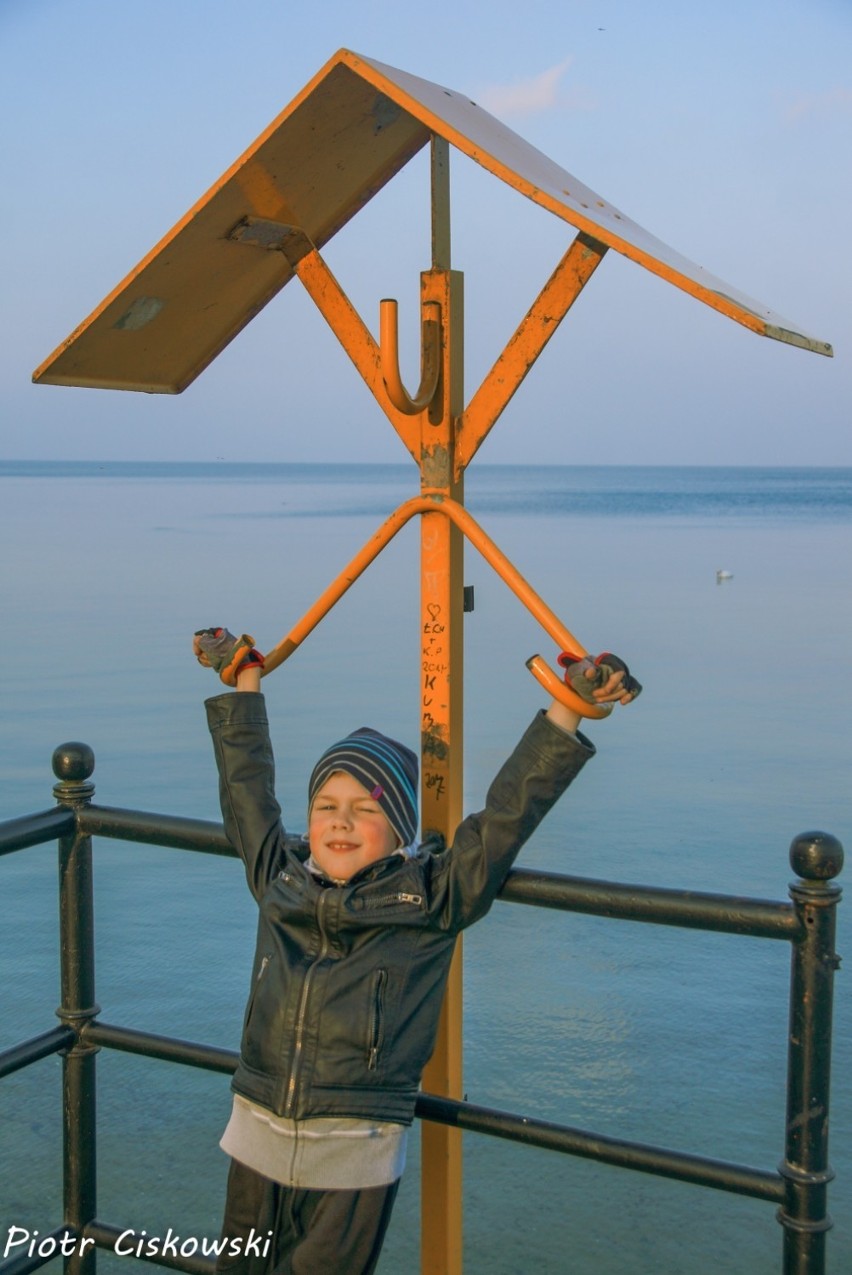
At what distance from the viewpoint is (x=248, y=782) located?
207 cm

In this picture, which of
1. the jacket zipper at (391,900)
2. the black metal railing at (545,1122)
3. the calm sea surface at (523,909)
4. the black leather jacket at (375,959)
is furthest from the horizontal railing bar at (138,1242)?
the calm sea surface at (523,909)

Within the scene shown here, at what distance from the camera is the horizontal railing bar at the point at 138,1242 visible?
2.12 metres

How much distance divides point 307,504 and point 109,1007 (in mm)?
29654

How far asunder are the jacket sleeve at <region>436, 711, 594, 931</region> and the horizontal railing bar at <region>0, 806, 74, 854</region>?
613 millimetres

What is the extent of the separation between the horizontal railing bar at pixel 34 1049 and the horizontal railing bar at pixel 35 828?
284mm

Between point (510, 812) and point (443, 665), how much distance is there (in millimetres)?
290

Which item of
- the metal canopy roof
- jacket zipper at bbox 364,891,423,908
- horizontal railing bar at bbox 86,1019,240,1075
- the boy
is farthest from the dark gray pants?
the metal canopy roof

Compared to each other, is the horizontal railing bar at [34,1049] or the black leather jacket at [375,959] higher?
the black leather jacket at [375,959]

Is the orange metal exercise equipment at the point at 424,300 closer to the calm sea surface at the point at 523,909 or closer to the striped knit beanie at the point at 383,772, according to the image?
the striped knit beanie at the point at 383,772

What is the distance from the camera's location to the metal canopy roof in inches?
69.9

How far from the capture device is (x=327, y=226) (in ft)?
7.33

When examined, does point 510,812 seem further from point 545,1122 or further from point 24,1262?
point 24,1262

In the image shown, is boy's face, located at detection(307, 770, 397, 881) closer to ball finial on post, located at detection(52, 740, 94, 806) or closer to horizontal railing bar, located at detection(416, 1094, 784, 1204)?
horizontal railing bar, located at detection(416, 1094, 784, 1204)

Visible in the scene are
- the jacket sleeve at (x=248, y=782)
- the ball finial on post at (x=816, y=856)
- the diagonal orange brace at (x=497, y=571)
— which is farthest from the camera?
the jacket sleeve at (x=248, y=782)
